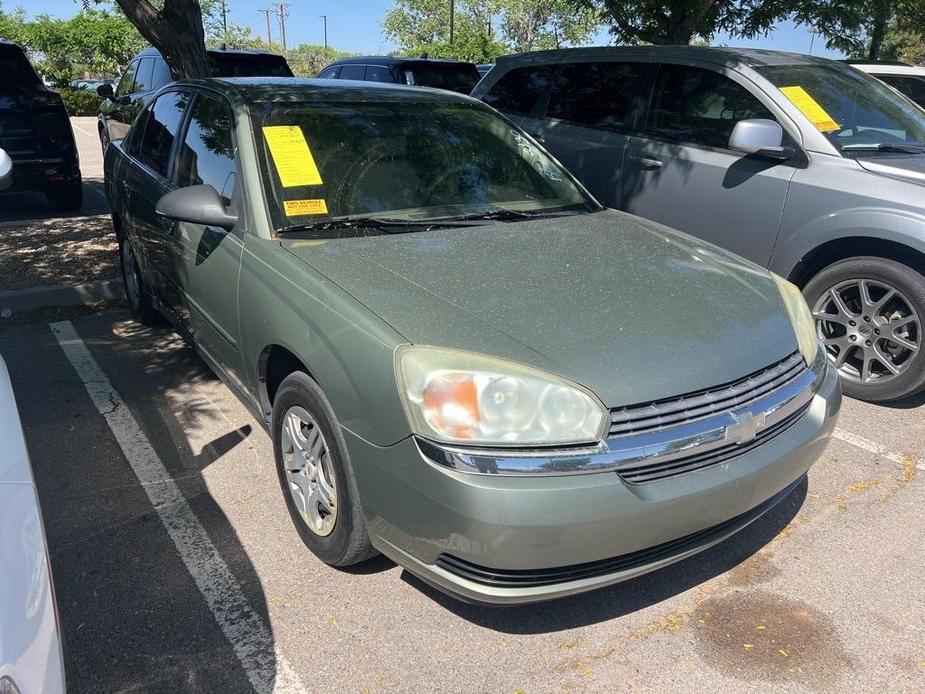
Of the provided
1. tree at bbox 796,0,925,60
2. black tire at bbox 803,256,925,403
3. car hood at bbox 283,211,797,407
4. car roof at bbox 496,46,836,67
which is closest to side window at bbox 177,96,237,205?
car hood at bbox 283,211,797,407

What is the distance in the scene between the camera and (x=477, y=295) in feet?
8.23

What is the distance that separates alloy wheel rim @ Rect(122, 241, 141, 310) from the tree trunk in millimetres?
1942

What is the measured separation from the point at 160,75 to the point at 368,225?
8.23 metres

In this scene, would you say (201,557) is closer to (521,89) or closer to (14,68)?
(521,89)

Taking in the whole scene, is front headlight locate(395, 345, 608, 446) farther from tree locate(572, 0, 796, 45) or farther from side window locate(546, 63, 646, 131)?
tree locate(572, 0, 796, 45)

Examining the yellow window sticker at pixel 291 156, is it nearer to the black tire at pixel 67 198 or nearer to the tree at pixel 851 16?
the black tire at pixel 67 198

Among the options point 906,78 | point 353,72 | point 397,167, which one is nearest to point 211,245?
point 397,167

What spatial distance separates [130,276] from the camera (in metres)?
5.02

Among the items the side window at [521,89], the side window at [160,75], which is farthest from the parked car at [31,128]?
the side window at [521,89]

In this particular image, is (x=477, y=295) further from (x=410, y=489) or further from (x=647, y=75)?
(x=647, y=75)

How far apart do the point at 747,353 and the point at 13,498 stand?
2063 mm

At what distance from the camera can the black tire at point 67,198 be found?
8.02 meters

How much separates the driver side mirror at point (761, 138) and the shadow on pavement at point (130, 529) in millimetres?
3177

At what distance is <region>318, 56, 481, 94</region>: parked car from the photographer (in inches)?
424
